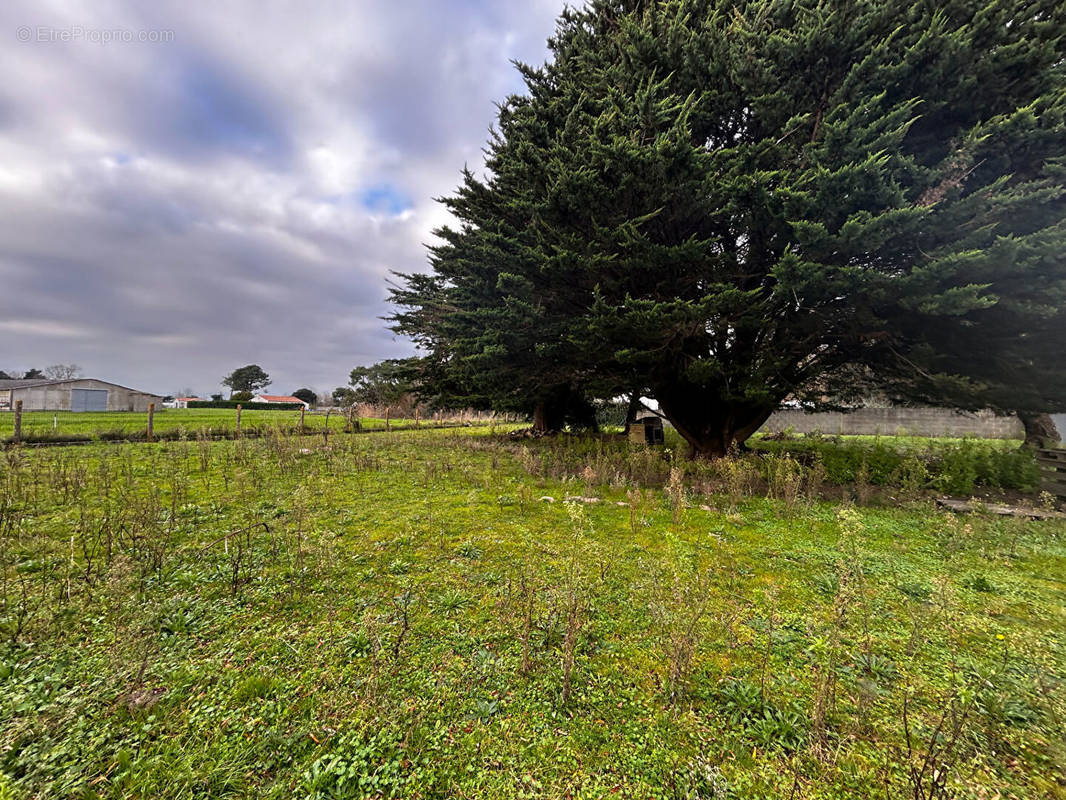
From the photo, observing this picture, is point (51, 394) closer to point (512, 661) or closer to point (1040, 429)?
point (512, 661)

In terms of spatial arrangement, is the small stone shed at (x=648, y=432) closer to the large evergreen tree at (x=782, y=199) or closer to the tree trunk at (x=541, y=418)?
the large evergreen tree at (x=782, y=199)

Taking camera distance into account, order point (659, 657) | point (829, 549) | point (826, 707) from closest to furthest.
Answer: point (826, 707)
point (659, 657)
point (829, 549)

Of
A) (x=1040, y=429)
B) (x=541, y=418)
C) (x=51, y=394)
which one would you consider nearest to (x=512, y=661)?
(x=541, y=418)

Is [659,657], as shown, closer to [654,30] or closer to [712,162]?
[712,162]

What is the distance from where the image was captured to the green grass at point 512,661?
5.29ft

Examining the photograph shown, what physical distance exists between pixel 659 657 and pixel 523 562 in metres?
1.56

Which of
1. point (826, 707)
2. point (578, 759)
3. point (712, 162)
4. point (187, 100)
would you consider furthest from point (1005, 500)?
point (187, 100)

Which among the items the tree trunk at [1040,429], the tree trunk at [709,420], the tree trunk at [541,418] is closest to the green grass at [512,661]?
the tree trunk at [709,420]

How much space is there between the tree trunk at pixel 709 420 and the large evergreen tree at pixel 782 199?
0.21ft

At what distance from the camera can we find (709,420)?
10.4 m

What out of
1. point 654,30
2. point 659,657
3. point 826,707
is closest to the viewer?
point 826,707

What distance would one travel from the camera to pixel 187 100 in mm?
7117

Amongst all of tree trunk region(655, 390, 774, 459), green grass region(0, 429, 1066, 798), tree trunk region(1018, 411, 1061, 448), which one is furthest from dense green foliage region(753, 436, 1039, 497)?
tree trunk region(1018, 411, 1061, 448)

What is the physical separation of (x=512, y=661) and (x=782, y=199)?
794cm
